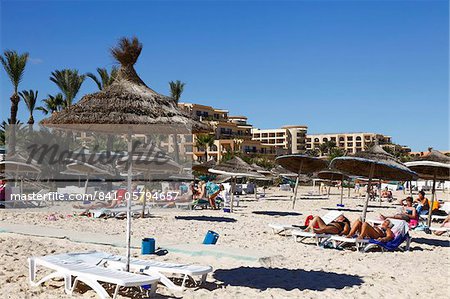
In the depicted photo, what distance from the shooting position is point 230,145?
74938mm

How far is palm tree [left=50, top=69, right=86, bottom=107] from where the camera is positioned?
36375 mm

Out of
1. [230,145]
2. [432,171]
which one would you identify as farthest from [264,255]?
[230,145]

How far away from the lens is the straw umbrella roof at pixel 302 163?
1773 cm

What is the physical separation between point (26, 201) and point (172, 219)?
7.64m

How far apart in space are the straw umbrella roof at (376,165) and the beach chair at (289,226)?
1.20m

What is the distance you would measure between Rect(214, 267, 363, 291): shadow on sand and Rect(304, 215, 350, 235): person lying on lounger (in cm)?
247

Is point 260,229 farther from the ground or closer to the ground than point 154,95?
closer to the ground

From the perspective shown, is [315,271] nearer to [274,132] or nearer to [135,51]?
[135,51]

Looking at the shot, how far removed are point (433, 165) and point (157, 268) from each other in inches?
324

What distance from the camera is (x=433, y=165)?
11.8 metres

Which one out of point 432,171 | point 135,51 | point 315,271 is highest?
point 135,51

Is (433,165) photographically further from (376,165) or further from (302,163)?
(302,163)

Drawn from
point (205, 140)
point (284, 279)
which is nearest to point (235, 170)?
point (284, 279)

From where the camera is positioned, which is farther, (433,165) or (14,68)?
(14,68)
